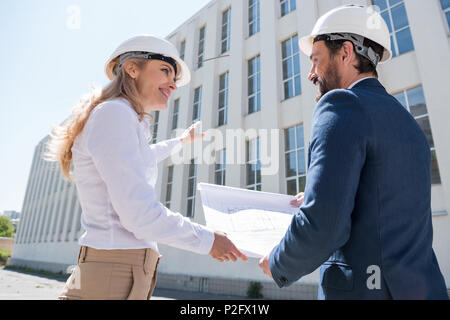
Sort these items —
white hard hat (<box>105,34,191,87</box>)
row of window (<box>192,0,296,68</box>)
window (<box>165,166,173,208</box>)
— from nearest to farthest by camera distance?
white hard hat (<box>105,34,191,87</box>)
row of window (<box>192,0,296,68</box>)
window (<box>165,166,173,208</box>)

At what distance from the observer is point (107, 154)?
59.9 inches

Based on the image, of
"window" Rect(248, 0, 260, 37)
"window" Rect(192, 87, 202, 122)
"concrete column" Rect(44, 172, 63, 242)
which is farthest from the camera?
"concrete column" Rect(44, 172, 63, 242)

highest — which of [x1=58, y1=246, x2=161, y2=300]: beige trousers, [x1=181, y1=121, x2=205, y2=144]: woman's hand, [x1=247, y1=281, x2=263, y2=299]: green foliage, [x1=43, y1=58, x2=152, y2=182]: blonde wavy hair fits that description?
[x1=181, y1=121, x2=205, y2=144]: woman's hand

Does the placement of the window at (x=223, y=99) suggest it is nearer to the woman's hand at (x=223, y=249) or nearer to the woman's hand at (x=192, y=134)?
the woman's hand at (x=192, y=134)

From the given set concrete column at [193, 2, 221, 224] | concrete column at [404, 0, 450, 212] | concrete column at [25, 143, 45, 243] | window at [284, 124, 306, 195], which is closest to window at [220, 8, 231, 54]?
concrete column at [193, 2, 221, 224]

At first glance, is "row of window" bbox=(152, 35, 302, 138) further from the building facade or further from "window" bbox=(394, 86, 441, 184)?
"window" bbox=(394, 86, 441, 184)

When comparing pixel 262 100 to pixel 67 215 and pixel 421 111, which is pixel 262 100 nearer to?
pixel 421 111

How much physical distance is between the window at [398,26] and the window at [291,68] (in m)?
3.69

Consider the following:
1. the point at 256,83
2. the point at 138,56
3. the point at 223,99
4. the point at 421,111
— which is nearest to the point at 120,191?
the point at 138,56

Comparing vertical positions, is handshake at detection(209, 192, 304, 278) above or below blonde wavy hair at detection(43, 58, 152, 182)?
below

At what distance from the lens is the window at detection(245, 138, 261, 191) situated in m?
13.0

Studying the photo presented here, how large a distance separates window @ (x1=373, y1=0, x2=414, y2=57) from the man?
10.4 meters
